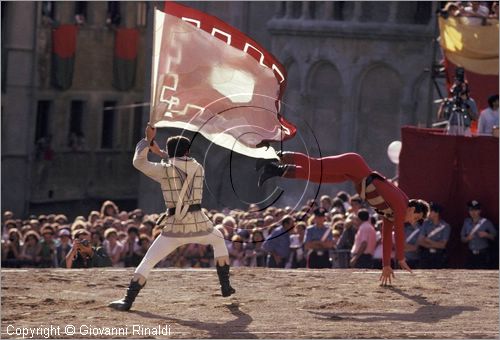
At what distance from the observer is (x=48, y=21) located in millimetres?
52719

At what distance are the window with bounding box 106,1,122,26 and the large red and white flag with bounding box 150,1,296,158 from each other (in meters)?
35.1

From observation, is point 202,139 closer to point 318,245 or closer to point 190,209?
point 318,245

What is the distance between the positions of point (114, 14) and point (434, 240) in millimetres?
30844

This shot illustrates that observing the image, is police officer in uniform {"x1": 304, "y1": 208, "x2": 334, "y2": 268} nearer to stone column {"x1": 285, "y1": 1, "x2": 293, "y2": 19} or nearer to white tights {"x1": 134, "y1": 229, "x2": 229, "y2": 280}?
white tights {"x1": 134, "y1": 229, "x2": 229, "y2": 280}

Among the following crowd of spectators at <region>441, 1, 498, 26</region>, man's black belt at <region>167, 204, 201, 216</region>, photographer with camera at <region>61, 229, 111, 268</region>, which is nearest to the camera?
man's black belt at <region>167, 204, 201, 216</region>

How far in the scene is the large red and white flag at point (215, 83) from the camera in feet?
64.0

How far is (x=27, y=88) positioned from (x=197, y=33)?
32865 millimetres

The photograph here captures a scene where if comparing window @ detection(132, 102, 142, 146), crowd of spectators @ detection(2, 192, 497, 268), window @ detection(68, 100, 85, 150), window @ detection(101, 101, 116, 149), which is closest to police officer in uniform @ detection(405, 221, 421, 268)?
crowd of spectators @ detection(2, 192, 497, 268)

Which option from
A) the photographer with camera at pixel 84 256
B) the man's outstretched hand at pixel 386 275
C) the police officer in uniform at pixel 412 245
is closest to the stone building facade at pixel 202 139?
the police officer in uniform at pixel 412 245

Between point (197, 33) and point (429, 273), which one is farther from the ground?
point (197, 33)

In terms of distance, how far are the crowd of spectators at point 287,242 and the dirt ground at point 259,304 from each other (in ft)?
5.88

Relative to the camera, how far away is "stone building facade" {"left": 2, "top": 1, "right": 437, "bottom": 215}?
135 ft

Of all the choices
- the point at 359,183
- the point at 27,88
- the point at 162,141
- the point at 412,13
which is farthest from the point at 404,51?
the point at 359,183

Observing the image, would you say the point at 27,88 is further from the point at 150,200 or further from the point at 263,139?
the point at 263,139
